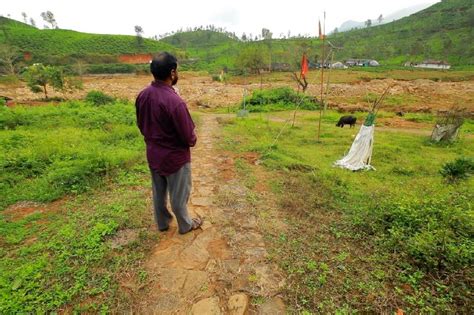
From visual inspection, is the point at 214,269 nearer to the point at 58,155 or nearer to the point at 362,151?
the point at 58,155

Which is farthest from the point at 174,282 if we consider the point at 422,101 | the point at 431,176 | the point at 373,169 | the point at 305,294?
the point at 422,101

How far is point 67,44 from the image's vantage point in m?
64.2

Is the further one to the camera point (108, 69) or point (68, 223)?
point (108, 69)

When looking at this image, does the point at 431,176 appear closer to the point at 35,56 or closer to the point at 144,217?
the point at 144,217

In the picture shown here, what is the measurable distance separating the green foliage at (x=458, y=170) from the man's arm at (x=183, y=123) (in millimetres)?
5646

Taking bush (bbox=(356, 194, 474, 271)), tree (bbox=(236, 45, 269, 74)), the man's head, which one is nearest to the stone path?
bush (bbox=(356, 194, 474, 271))

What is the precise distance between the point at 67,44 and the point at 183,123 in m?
79.2

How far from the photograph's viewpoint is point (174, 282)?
2379mm

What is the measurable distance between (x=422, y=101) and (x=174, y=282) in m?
26.6

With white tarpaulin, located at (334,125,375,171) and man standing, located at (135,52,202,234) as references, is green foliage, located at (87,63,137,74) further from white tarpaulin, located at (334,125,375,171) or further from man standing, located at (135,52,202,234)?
man standing, located at (135,52,202,234)

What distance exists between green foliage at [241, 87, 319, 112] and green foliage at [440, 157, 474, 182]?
13.5m

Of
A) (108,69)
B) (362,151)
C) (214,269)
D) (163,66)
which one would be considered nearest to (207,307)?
(214,269)

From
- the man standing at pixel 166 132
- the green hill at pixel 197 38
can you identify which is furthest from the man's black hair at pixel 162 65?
the green hill at pixel 197 38

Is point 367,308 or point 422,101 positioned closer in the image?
point 367,308
